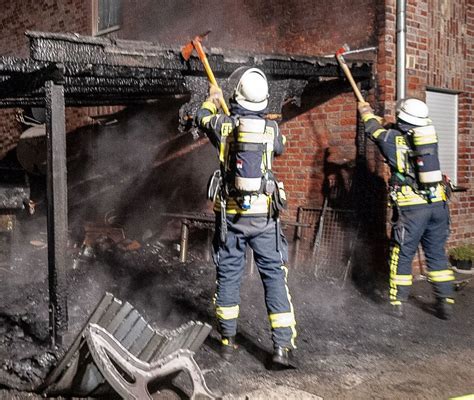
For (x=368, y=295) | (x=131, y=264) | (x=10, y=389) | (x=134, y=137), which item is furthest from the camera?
(x=134, y=137)

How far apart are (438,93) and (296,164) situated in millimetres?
2109

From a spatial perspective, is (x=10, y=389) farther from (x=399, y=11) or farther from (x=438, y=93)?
(x=438, y=93)

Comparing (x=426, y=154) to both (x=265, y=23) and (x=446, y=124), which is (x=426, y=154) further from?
(x=265, y=23)

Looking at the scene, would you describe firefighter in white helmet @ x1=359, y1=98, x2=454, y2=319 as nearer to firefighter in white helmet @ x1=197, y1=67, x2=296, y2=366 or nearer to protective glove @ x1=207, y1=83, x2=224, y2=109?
firefighter in white helmet @ x1=197, y1=67, x2=296, y2=366

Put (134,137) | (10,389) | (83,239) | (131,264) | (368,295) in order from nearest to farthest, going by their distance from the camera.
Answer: (10,389)
(368,295)
(131,264)
(83,239)
(134,137)

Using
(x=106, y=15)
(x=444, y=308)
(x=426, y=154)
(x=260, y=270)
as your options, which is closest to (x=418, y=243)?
(x=444, y=308)

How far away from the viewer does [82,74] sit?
4699 mm

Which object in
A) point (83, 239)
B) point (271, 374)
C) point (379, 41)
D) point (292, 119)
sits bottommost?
point (271, 374)

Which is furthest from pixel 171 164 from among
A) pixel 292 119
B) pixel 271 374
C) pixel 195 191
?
pixel 271 374

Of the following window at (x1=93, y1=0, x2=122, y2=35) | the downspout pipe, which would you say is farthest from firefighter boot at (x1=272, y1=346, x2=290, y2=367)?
window at (x1=93, y1=0, x2=122, y2=35)

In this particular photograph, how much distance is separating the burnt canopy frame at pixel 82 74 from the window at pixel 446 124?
1862mm

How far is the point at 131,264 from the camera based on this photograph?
25.6 ft

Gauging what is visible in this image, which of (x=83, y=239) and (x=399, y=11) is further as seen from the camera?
(x=83, y=239)

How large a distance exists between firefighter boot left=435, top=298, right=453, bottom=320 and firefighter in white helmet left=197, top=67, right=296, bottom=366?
1.95 m
